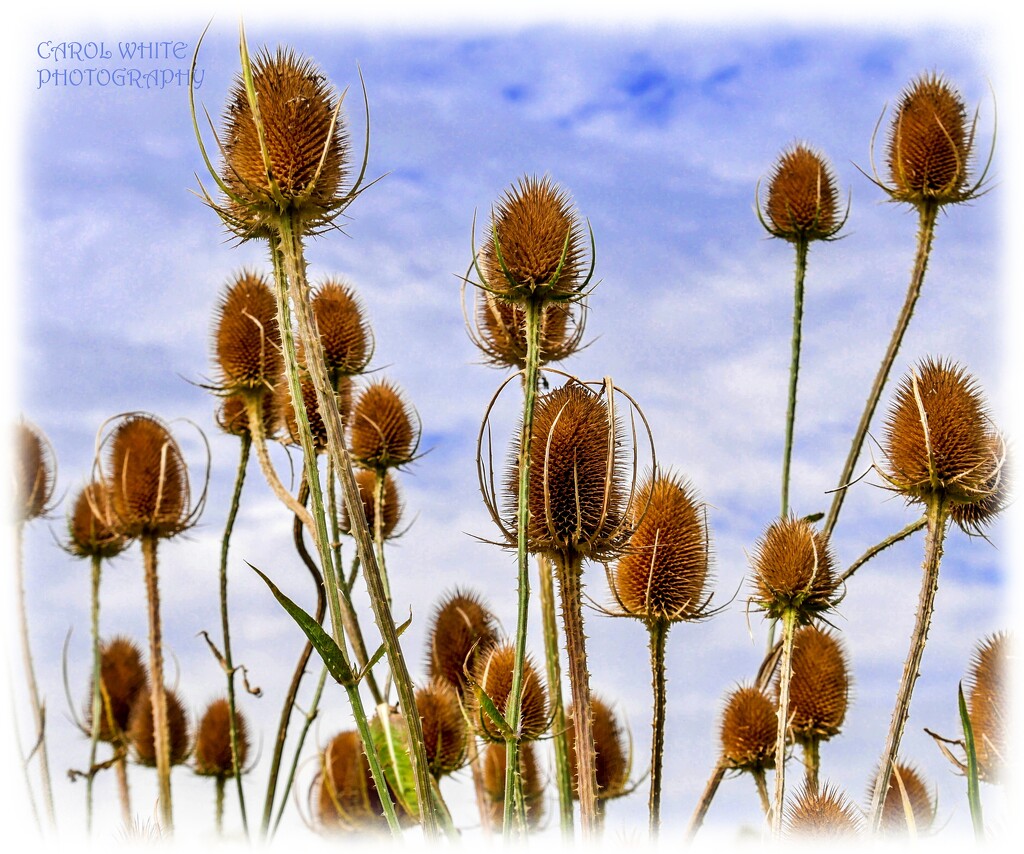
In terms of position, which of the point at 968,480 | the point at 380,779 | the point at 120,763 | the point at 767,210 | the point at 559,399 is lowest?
the point at 120,763

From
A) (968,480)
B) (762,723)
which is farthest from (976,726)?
(968,480)

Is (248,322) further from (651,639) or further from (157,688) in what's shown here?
(651,639)

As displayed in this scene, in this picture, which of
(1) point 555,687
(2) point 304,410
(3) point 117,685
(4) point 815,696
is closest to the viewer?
(2) point 304,410

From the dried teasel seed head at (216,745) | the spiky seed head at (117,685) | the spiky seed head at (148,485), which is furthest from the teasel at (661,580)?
the spiky seed head at (117,685)

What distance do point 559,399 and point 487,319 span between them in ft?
4.61

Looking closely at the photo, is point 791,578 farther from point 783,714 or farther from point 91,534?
point 91,534

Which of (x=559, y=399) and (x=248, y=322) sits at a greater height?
(x=248, y=322)

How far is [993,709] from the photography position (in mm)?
5129

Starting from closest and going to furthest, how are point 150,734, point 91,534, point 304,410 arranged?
1. point 304,410
2. point 91,534
3. point 150,734

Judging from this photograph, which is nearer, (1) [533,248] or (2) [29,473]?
(1) [533,248]

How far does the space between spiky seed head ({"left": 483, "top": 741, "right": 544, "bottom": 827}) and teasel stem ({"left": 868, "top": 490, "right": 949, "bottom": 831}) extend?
205 centimetres

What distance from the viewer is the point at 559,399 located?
3.86 metres

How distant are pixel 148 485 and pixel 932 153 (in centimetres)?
520

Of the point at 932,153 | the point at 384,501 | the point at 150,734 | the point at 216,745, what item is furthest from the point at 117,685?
the point at 932,153
